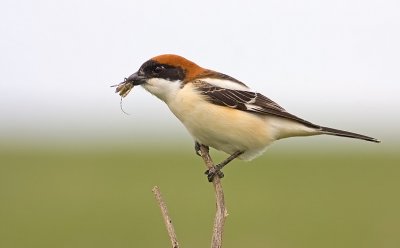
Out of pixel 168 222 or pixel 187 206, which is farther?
pixel 187 206

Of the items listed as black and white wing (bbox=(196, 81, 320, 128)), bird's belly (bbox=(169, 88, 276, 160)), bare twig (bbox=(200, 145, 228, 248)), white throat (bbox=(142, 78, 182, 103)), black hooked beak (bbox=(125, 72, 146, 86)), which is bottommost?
bare twig (bbox=(200, 145, 228, 248))

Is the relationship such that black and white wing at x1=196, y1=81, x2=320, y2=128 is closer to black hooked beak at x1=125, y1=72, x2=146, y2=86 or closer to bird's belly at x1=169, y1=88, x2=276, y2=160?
bird's belly at x1=169, y1=88, x2=276, y2=160

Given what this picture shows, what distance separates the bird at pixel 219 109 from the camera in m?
7.12

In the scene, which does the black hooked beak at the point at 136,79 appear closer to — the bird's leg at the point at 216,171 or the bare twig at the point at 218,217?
the bird's leg at the point at 216,171

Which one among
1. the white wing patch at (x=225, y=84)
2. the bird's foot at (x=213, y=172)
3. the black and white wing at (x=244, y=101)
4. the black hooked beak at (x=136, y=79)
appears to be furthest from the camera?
the white wing patch at (x=225, y=84)

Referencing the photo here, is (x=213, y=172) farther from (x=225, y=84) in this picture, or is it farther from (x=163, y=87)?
(x=225, y=84)

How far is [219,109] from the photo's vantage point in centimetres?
731

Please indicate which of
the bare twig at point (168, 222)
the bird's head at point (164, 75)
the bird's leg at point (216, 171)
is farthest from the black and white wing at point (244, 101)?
the bare twig at point (168, 222)

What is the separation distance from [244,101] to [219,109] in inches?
12.6

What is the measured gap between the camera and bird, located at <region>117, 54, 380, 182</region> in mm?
7125

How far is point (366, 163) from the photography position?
2428cm

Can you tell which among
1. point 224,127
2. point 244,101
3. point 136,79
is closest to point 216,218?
point 224,127

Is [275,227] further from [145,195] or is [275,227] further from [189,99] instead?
[189,99]

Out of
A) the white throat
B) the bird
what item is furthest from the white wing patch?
the white throat
